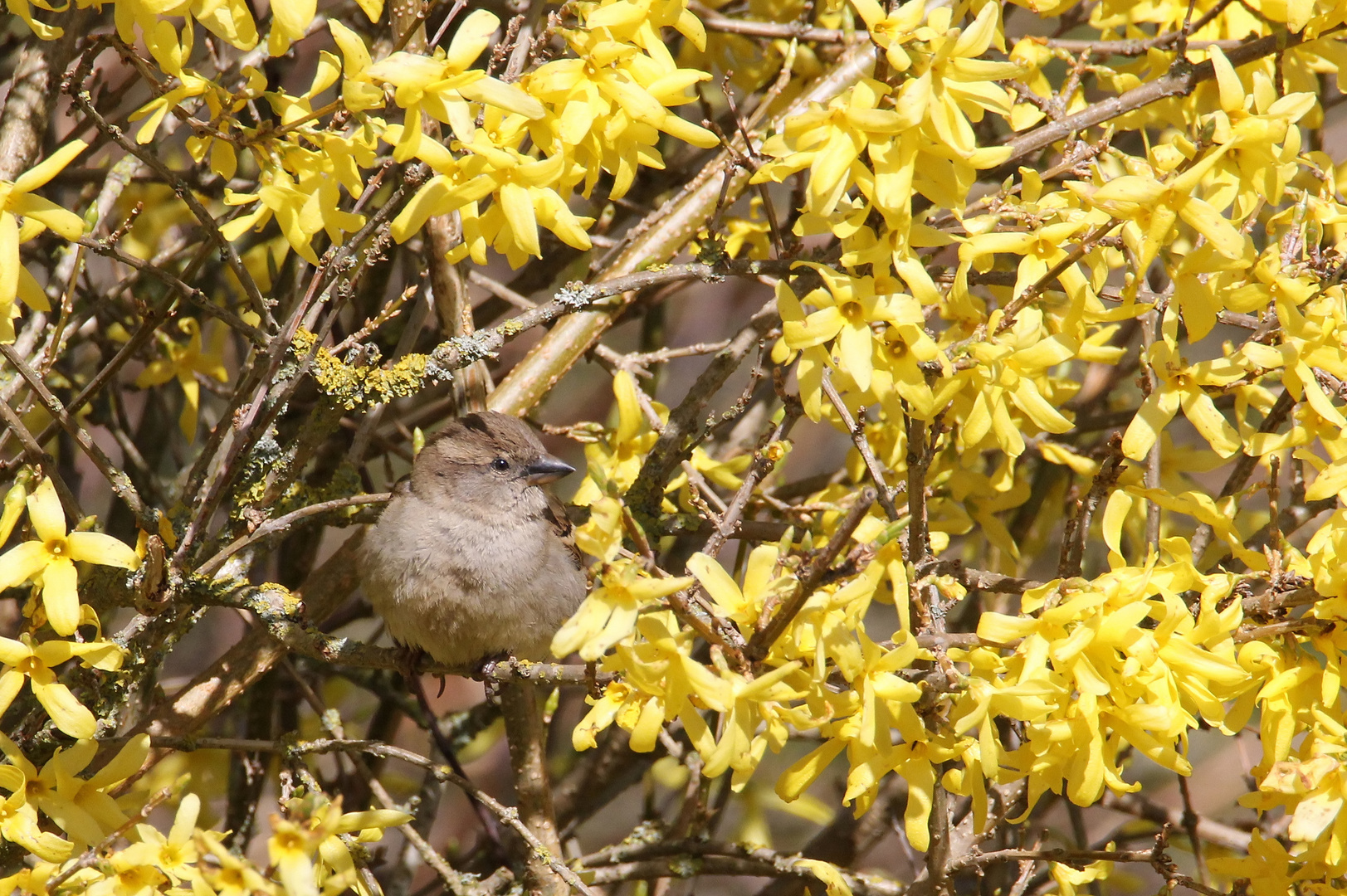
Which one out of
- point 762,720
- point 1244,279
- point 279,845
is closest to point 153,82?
point 279,845

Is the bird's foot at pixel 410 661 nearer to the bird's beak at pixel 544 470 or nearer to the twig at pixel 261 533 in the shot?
the twig at pixel 261 533

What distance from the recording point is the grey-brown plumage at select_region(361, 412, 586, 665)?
144 inches

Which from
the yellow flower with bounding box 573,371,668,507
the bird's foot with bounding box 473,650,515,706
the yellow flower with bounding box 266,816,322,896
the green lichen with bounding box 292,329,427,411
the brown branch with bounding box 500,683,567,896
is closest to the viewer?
the yellow flower with bounding box 266,816,322,896

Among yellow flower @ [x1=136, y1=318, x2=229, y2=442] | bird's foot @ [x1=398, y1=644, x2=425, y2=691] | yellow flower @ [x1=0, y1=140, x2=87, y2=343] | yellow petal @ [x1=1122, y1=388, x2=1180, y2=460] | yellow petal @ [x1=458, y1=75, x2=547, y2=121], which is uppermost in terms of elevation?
yellow petal @ [x1=458, y1=75, x2=547, y2=121]

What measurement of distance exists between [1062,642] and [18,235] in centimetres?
200

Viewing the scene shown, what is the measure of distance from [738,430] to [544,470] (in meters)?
0.71

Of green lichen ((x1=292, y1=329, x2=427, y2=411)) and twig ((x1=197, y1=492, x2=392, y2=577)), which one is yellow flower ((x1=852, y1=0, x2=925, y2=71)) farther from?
twig ((x1=197, y1=492, x2=392, y2=577))

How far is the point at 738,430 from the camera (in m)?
4.32

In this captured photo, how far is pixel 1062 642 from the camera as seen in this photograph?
2.20 meters

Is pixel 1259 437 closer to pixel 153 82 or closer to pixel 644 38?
pixel 644 38

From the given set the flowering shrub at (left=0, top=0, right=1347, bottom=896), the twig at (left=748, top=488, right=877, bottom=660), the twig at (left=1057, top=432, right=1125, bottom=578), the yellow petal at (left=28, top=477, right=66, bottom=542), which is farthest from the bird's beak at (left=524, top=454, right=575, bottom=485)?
the twig at (left=748, top=488, right=877, bottom=660)

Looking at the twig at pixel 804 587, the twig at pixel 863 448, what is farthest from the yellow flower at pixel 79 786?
the twig at pixel 863 448

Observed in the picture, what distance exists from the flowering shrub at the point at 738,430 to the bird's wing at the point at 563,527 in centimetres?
47

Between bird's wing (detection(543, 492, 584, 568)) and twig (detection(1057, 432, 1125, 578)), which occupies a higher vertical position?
twig (detection(1057, 432, 1125, 578))
